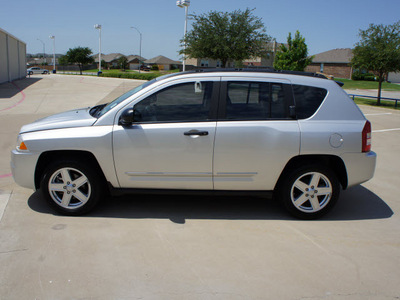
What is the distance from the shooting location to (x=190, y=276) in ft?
11.1

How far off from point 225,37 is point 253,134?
29683mm

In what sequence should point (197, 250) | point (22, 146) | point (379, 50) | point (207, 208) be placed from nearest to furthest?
point (197, 250) → point (22, 146) → point (207, 208) → point (379, 50)

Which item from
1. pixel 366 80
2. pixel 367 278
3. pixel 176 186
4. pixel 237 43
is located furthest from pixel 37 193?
pixel 366 80

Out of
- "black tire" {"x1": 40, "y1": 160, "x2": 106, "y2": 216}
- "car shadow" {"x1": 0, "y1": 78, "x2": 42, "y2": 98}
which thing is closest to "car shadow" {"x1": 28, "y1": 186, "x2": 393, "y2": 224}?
Result: "black tire" {"x1": 40, "y1": 160, "x2": 106, "y2": 216}

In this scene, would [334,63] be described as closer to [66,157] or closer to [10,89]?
[10,89]

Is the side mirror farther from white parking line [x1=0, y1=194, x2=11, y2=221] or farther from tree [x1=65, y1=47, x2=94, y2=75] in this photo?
tree [x1=65, y1=47, x2=94, y2=75]

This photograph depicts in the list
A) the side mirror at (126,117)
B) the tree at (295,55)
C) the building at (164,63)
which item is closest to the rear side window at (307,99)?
the side mirror at (126,117)

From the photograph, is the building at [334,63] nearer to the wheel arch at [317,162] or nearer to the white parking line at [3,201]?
the wheel arch at [317,162]

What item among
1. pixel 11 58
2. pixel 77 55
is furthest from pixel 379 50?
pixel 77 55

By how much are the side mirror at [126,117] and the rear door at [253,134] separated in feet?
3.33

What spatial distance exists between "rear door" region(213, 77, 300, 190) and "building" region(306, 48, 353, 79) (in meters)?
71.4

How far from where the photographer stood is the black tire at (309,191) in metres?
4.51

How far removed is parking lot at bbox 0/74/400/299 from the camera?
3.21 metres

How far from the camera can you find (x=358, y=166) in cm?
453
